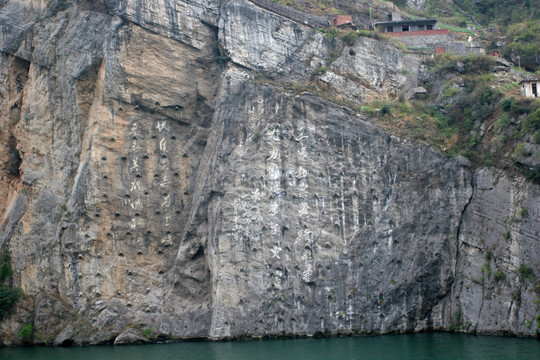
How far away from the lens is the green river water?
83.1 ft

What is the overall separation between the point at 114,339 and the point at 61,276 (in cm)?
441

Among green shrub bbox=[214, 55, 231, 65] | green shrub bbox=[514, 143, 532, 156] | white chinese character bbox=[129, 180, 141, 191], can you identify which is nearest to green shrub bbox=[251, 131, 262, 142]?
green shrub bbox=[214, 55, 231, 65]

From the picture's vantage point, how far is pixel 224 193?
111ft

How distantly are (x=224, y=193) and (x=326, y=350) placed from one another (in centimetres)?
978

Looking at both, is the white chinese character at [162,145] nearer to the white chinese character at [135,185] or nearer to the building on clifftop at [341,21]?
the white chinese character at [135,185]

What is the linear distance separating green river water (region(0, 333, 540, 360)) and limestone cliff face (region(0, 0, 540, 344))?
1.42 m

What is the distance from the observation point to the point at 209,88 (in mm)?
37406

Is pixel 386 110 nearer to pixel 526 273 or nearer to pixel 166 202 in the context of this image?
pixel 526 273

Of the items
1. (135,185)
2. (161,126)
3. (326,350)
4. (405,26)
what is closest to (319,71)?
(405,26)

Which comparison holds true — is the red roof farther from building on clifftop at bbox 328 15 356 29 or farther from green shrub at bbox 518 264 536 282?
green shrub at bbox 518 264 536 282

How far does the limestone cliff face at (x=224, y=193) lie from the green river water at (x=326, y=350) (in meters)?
1.42

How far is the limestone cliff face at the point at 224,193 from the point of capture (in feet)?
105

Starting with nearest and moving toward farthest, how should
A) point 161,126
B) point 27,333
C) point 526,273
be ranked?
point 526,273 → point 27,333 → point 161,126

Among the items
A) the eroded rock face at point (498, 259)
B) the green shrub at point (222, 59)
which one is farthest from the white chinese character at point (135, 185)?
the eroded rock face at point (498, 259)
